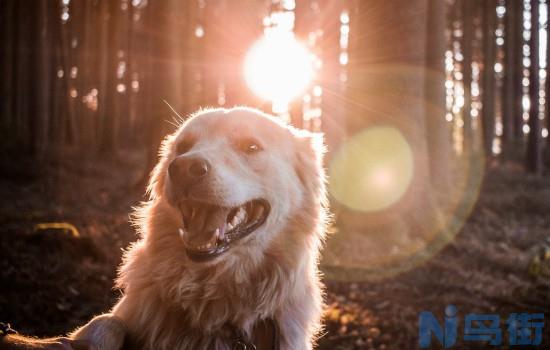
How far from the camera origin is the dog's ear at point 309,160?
143 inches

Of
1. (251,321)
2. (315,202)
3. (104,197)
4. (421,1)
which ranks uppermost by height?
(421,1)

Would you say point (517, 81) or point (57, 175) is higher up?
point (517, 81)

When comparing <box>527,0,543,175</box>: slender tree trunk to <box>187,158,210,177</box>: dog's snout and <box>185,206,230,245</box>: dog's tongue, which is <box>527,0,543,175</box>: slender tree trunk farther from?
<box>187,158,210,177</box>: dog's snout

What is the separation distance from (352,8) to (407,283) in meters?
4.96

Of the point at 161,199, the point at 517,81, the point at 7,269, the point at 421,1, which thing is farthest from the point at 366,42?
the point at 517,81

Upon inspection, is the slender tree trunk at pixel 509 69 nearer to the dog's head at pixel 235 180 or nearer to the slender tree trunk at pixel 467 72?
the slender tree trunk at pixel 467 72

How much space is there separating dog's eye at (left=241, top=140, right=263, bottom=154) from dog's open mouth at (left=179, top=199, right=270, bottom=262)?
1.24ft

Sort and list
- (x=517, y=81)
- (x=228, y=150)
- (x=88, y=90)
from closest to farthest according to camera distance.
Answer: (x=228, y=150) → (x=517, y=81) → (x=88, y=90)

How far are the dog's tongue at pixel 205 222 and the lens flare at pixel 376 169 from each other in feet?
16.6

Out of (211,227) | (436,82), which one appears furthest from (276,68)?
(211,227)

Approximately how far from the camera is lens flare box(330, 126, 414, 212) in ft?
25.2

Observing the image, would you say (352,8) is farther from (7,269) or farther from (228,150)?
(7,269)

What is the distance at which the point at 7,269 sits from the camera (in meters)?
4.93

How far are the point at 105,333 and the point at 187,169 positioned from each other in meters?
1.01
